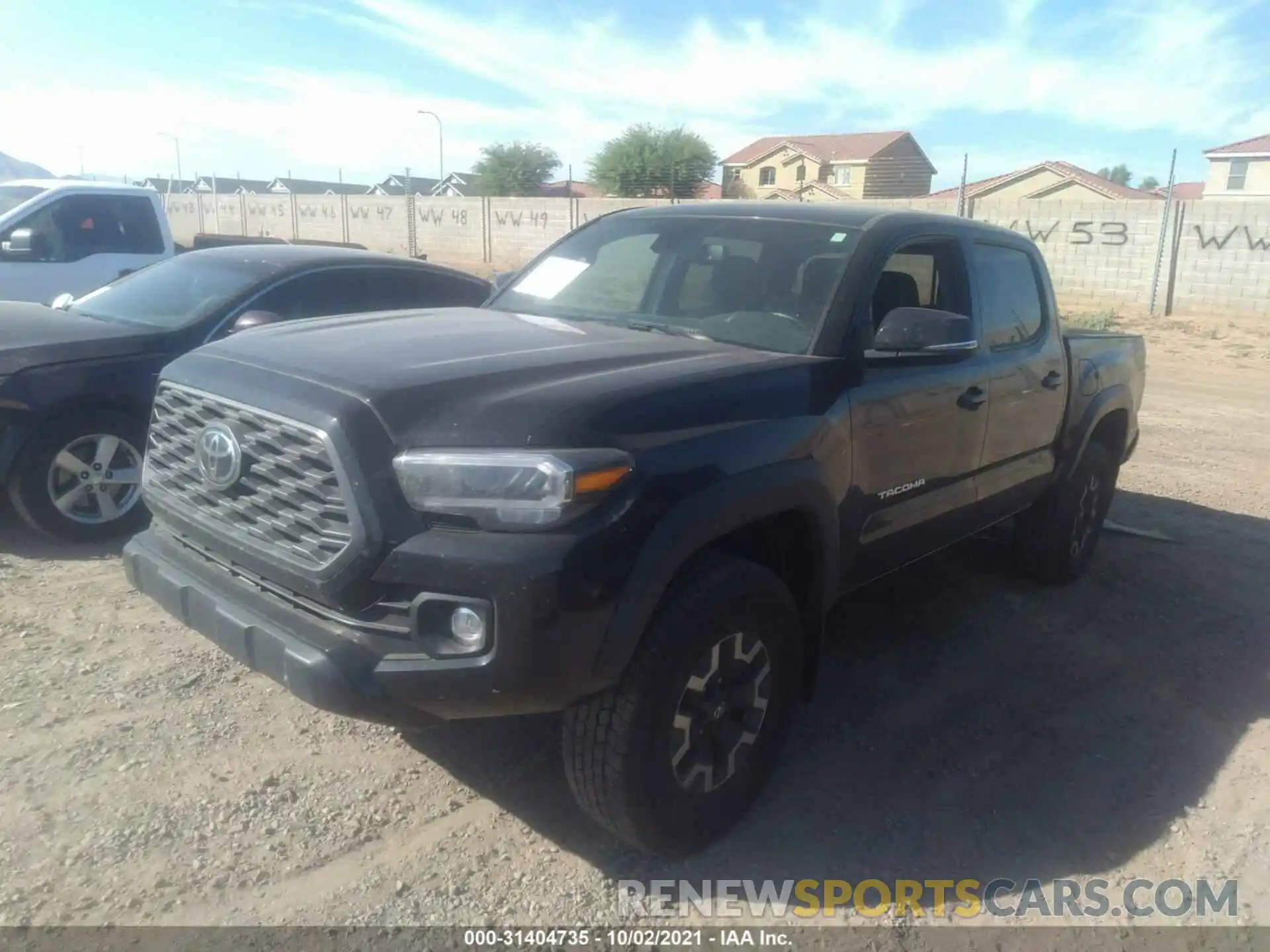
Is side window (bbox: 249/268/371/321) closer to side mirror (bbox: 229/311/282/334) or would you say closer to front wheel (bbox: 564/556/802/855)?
side mirror (bbox: 229/311/282/334)

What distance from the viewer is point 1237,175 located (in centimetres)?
4916

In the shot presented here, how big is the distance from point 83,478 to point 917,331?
13.2ft

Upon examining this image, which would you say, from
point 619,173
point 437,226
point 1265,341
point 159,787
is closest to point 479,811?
point 159,787

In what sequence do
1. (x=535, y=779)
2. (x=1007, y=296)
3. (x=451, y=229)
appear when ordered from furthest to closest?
(x=451, y=229)
(x=1007, y=296)
(x=535, y=779)

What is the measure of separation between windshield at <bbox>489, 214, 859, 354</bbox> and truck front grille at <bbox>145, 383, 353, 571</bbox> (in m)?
1.47

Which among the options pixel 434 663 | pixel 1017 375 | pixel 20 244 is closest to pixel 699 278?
pixel 1017 375

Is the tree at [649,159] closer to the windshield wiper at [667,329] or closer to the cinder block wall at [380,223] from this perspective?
the cinder block wall at [380,223]

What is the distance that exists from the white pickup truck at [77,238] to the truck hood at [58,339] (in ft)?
9.19

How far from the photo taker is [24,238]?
7.54 meters

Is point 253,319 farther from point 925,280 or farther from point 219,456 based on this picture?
point 925,280

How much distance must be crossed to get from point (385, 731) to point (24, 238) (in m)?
6.11

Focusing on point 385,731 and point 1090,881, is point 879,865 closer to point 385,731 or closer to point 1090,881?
point 1090,881

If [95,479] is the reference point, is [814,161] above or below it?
above

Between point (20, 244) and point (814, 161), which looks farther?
point (814, 161)
